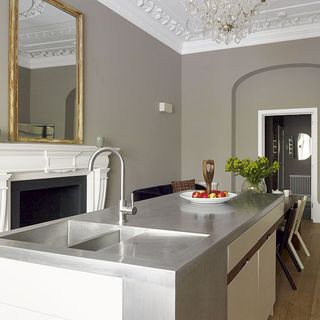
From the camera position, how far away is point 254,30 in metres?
6.34

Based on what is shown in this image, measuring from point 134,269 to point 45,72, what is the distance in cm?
329

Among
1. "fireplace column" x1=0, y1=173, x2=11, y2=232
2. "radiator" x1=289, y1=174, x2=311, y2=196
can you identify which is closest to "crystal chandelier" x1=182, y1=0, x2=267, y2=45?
"fireplace column" x1=0, y1=173, x2=11, y2=232

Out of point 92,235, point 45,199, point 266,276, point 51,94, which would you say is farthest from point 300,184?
point 92,235

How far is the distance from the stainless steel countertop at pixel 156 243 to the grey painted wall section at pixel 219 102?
4.76 m

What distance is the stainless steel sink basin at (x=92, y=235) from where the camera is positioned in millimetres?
1406

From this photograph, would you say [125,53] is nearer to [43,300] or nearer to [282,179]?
[43,300]

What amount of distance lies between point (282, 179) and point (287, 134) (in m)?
1.32

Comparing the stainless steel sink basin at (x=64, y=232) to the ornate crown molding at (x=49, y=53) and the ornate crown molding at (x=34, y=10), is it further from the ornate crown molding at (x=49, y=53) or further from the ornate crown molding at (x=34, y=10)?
the ornate crown molding at (x=34, y=10)

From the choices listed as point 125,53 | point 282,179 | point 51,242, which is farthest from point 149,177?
point 282,179

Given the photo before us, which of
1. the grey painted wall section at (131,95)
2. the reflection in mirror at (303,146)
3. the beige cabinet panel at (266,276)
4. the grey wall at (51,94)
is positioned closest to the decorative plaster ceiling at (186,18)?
the grey painted wall section at (131,95)

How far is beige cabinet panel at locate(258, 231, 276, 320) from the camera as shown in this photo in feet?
6.86

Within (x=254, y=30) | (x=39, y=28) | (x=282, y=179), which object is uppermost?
(x=254, y=30)

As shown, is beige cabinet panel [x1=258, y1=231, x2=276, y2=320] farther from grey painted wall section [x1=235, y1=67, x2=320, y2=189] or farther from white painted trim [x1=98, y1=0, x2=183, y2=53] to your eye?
grey painted wall section [x1=235, y1=67, x2=320, y2=189]

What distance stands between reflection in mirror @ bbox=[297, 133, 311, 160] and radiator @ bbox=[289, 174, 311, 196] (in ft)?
1.92
